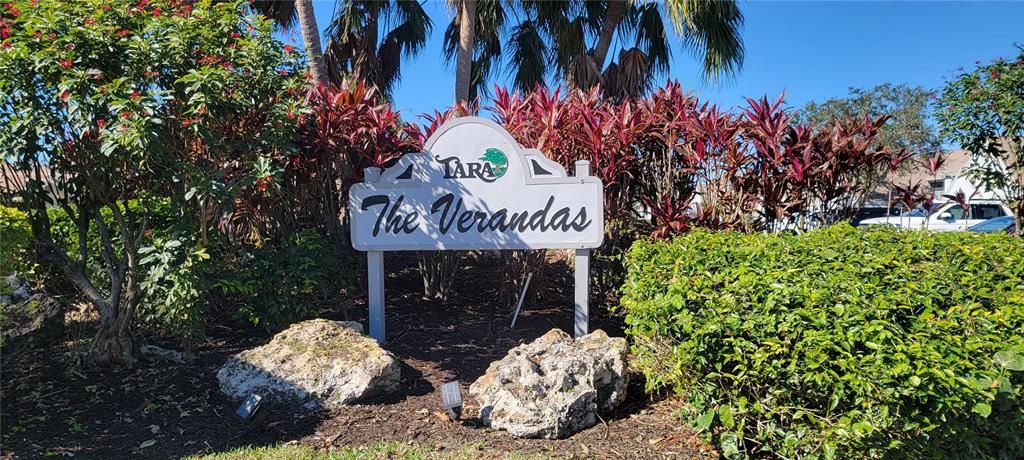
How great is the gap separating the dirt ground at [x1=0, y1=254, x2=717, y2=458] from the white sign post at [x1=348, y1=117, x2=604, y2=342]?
0.89 m

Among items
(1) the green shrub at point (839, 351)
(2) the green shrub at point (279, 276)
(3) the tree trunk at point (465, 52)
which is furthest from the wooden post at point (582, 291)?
(3) the tree trunk at point (465, 52)

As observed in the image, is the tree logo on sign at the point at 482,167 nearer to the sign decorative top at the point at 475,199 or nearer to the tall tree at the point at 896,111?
the sign decorative top at the point at 475,199

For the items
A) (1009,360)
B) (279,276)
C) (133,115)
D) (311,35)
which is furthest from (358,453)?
(311,35)

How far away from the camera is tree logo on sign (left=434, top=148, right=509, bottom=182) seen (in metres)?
4.92

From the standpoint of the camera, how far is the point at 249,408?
355 centimetres

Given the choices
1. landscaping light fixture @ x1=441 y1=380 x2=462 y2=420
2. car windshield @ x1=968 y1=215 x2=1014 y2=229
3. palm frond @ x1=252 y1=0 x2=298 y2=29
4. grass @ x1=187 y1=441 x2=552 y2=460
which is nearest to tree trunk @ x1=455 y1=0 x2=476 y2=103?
palm frond @ x1=252 y1=0 x2=298 y2=29

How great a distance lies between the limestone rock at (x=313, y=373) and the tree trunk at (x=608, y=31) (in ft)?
22.9

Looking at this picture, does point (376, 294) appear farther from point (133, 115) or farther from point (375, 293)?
point (133, 115)

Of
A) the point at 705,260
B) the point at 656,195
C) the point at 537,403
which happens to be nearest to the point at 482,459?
the point at 537,403

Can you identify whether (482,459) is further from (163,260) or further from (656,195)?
(656,195)

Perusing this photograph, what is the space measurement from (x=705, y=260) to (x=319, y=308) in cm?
319

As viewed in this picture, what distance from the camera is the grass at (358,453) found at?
3.28m

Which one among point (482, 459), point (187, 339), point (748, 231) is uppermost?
point (748, 231)

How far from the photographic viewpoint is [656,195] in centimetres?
543
